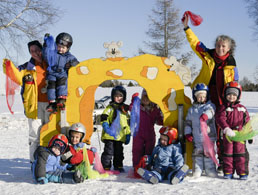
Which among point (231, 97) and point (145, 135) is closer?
point (231, 97)

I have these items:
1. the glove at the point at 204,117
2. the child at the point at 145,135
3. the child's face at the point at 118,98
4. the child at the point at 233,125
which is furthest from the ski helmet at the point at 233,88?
the child's face at the point at 118,98

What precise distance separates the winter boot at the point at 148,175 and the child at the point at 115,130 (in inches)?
33.6

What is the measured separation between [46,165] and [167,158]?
1.67m

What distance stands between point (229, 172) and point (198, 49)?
5.97 feet

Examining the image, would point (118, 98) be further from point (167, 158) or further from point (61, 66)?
point (167, 158)

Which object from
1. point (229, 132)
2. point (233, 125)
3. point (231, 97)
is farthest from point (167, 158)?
point (231, 97)

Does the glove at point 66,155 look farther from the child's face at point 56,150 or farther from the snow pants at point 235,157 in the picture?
the snow pants at point 235,157

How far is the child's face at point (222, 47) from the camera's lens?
15.0ft

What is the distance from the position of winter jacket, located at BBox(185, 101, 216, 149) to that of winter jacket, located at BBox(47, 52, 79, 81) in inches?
76.3

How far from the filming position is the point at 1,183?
172 inches

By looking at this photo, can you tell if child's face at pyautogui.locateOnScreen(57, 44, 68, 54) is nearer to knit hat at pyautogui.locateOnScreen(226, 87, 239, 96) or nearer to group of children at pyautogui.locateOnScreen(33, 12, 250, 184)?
group of children at pyautogui.locateOnScreen(33, 12, 250, 184)

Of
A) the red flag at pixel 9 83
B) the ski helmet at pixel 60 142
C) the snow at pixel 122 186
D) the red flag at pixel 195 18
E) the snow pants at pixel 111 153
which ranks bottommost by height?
the snow at pixel 122 186

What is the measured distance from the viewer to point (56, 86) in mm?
4914

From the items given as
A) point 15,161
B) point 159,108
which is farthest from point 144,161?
point 15,161
